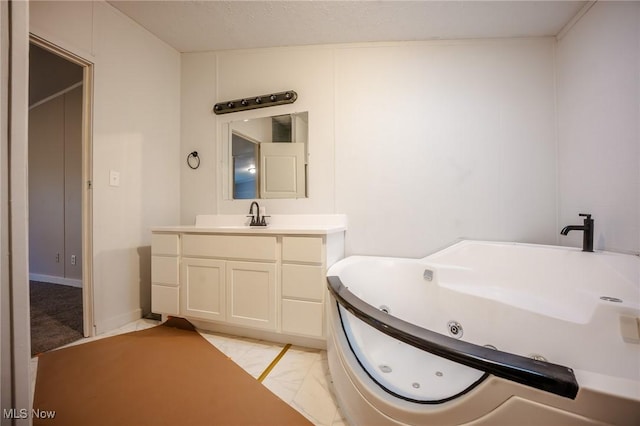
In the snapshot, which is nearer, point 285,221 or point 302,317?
point 302,317

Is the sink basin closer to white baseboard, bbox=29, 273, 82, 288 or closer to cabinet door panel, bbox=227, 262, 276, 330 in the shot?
cabinet door panel, bbox=227, 262, 276, 330

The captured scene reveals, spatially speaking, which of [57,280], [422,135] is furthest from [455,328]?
[57,280]

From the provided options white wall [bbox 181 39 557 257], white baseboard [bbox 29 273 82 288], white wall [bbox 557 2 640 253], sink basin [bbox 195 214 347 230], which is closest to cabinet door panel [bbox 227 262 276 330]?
sink basin [bbox 195 214 347 230]

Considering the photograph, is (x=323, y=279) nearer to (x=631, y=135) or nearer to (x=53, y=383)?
(x=53, y=383)

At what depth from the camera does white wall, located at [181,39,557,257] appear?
166 cm

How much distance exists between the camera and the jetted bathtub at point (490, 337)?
47 cm

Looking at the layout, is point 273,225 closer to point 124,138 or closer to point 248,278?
point 248,278

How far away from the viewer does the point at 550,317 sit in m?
0.97

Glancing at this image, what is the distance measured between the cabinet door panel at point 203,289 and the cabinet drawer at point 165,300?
55 millimetres

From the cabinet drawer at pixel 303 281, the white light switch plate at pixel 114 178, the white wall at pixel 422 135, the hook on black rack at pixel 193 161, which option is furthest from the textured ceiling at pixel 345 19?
the cabinet drawer at pixel 303 281

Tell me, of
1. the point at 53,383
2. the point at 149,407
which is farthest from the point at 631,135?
the point at 53,383

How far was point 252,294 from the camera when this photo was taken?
4.98ft

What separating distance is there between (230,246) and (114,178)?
3.57 ft

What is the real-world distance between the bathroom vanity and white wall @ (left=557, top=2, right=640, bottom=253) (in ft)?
5.15
